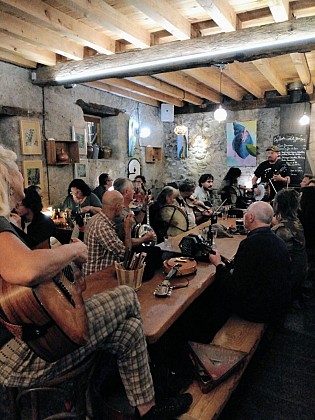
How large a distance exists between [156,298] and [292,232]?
2.02 meters

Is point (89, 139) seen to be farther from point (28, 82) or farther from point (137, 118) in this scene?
point (28, 82)

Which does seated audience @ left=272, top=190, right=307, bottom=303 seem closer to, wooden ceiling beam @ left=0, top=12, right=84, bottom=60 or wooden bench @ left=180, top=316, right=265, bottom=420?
wooden bench @ left=180, top=316, right=265, bottom=420

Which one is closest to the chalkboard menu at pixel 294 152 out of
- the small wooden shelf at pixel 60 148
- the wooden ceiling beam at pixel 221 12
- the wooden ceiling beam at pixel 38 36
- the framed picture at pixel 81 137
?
the framed picture at pixel 81 137

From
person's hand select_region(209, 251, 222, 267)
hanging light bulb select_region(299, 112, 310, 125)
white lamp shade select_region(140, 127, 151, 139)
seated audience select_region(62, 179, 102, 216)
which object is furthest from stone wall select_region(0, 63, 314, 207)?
person's hand select_region(209, 251, 222, 267)

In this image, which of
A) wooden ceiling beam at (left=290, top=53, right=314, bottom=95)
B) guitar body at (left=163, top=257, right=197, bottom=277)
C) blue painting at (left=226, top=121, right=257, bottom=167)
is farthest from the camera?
blue painting at (left=226, top=121, right=257, bottom=167)

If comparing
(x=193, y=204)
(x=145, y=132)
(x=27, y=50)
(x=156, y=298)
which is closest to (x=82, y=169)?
(x=193, y=204)

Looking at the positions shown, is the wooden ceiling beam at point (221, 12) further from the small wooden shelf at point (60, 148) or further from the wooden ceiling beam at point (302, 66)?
the small wooden shelf at point (60, 148)

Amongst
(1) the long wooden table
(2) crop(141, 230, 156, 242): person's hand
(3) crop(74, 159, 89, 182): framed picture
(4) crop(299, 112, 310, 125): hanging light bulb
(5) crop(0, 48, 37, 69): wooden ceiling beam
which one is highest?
(5) crop(0, 48, 37, 69): wooden ceiling beam

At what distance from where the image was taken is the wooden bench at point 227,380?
66.9 inches

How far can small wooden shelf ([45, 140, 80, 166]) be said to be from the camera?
222 inches

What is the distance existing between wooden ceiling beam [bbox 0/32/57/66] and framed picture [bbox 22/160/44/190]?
4.97 feet

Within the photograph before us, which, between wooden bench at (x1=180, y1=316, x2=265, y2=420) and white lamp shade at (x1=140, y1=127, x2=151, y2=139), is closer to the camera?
wooden bench at (x1=180, y1=316, x2=265, y2=420)

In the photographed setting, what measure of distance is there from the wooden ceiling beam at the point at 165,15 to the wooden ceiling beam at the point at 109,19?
0.28 m

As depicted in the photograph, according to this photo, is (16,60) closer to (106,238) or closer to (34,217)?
(34,217)
